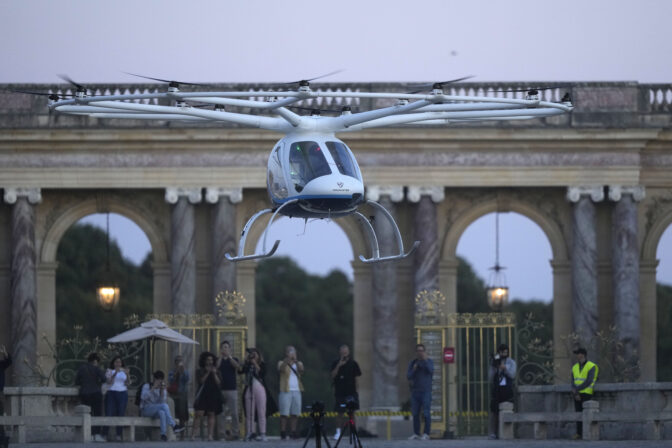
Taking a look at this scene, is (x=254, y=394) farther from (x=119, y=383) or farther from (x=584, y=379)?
(x=584, y=379)

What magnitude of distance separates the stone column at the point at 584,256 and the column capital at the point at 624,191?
29 centimetres

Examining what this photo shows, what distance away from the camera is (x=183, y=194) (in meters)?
60.1

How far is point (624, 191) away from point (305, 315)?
181 feet

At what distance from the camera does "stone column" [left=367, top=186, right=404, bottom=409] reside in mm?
59312

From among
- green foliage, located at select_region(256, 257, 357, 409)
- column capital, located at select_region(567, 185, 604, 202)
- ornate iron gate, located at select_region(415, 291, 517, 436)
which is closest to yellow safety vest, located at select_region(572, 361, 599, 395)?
ornate iron gate, located at select_region(415, 291, 517, 436)

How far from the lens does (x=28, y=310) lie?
194 ft

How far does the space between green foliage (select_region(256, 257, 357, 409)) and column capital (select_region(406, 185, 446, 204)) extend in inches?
1725

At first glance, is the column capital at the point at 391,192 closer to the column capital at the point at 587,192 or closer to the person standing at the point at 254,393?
the column capital at the point at 587,192

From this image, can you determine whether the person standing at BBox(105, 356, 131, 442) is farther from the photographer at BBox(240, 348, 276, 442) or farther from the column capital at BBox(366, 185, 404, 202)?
the column capital at BBox(366, 185, 404, 202)

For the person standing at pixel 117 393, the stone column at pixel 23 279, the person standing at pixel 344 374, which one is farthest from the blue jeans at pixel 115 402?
the stone column at pixel 23 279

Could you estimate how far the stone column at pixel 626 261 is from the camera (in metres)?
59.5

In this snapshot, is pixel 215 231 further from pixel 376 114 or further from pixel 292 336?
pixel 292 336

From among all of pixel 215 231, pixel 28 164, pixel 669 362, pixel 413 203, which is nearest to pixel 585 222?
pixel 413 203

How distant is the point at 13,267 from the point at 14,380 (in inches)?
127
